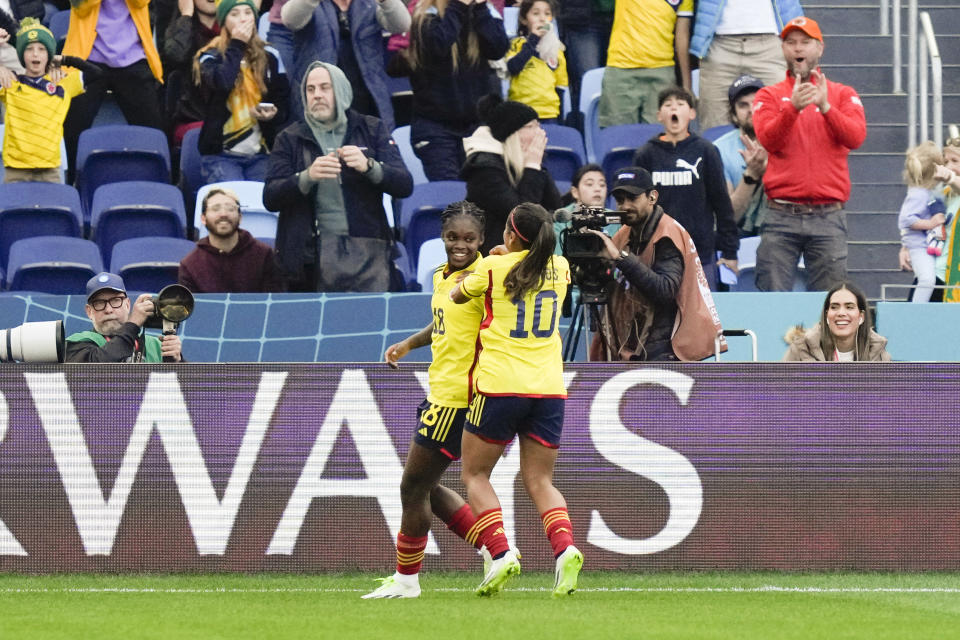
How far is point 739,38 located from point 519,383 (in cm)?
672

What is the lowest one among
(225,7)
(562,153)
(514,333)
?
(514,333)

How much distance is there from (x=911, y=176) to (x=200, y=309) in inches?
219

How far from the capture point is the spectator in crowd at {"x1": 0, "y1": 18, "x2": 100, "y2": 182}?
41.1 feet

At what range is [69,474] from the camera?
355 inches

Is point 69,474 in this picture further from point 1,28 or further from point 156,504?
point 1,28

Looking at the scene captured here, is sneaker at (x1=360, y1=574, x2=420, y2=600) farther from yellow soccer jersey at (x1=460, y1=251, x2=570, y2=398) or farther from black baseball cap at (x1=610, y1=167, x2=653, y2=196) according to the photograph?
black baseball cap at (x1=610, y1=167, x2=653, y2=196)

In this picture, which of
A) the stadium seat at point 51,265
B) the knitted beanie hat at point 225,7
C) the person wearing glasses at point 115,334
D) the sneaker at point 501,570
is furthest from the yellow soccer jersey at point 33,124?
the sneaker at point 501,570

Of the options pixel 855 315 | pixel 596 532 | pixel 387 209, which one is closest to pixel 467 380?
pixel 596 532

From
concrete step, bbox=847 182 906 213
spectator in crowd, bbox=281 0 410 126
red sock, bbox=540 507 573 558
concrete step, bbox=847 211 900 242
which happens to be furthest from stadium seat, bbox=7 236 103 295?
concrete step, bbox=847 182 906 213

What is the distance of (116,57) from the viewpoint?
13180mm

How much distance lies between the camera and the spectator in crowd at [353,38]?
12523 millimetres

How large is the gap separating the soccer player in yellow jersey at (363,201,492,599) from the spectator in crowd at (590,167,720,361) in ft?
5.57

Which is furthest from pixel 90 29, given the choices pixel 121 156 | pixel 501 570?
pixel 501 570

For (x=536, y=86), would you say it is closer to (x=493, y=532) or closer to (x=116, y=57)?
(x=116, y=57)
